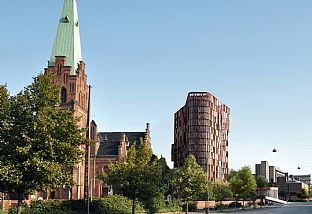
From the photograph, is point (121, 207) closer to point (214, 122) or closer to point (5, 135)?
point (5, 135)

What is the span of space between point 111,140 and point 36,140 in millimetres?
81740

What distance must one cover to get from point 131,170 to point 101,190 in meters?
45.6

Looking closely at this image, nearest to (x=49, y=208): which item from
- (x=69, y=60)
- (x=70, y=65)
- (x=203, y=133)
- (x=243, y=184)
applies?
(x=70, y=65)

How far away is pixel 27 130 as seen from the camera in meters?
31.9

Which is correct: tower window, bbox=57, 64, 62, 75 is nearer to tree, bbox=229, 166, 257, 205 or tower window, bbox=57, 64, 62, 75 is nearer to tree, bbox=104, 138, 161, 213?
tree, bbox=104, 138, 161, 213

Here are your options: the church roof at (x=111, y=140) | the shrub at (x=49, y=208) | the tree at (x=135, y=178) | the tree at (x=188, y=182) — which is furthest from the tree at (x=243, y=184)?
the shrub at (x=49, y=208)

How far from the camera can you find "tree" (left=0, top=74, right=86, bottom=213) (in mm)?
31250

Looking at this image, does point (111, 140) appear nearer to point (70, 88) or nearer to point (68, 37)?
point (70, 88)

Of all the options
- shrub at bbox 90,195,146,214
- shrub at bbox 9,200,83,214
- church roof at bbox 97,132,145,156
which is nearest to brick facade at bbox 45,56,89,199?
church roof at bbox 97,132,145,156

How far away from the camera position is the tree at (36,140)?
31250mm

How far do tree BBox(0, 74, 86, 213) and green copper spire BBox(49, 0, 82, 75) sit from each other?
183 feet

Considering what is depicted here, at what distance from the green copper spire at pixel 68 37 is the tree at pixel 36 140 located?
183ft

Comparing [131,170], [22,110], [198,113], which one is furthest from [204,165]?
[22,110]

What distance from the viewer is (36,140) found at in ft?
104
